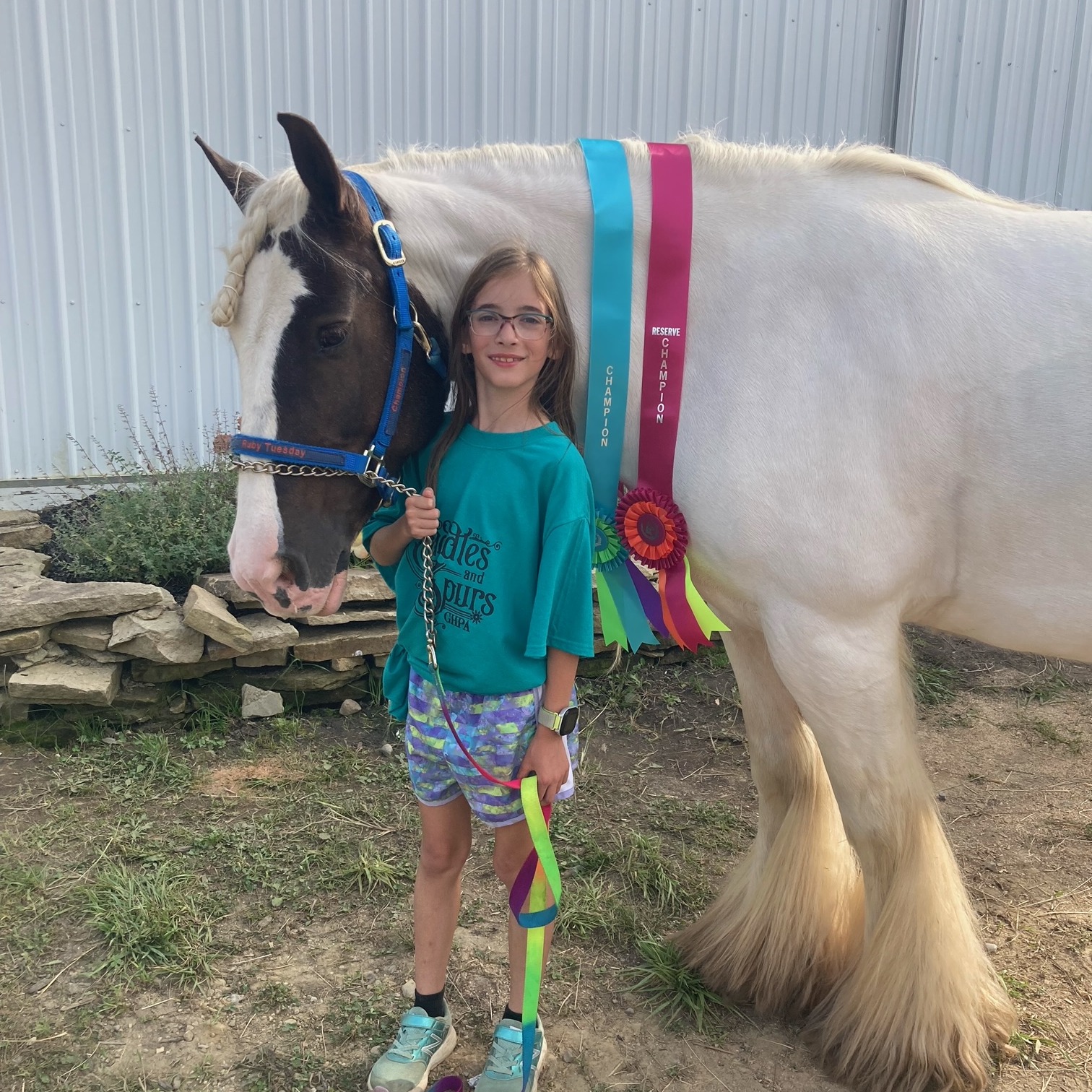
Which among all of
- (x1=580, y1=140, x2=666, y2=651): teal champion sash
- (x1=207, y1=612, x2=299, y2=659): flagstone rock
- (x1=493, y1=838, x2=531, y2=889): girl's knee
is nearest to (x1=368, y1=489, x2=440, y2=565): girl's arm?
(x1=580, y1=140, x2=666, y2=651): teal champion sash

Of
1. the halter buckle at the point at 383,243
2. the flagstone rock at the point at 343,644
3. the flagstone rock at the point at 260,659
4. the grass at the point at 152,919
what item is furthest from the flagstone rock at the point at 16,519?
the halter buckle at the point at 383,243

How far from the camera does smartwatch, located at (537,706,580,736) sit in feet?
5.25

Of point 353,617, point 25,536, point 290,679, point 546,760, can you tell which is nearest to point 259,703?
point 290,679

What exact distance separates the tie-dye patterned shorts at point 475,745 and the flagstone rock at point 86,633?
2.16 meters

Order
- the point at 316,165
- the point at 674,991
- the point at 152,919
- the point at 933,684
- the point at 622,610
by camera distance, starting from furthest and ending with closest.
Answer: the point at 933,684, the point at 152,919, the point at 674,991, the point at 622,610, the point at 316,165

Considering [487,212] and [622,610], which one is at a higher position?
[487,212]

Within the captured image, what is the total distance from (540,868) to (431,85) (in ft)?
14.0

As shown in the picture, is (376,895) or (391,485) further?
(376,895)

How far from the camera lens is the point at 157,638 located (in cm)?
336

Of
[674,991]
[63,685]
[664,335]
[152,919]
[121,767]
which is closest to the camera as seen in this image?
[664,335]

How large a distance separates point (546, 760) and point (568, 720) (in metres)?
0.08

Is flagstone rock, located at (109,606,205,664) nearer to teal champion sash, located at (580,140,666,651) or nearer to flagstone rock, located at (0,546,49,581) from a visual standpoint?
flagstone rock, located at (0,546,49,581)

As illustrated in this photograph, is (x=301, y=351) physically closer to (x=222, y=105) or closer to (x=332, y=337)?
(x=332, y=337)

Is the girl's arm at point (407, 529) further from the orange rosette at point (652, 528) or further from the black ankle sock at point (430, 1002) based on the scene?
the black ankle sock at point (430, 1002)
